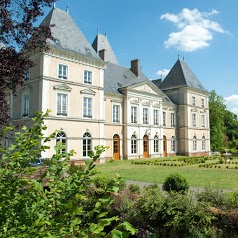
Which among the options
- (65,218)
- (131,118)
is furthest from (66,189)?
(131,118)

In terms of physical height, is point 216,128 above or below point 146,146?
above

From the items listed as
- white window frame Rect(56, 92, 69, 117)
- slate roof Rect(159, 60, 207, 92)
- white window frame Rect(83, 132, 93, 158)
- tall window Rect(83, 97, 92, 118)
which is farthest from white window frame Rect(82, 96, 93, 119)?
slate roof Rect(159, 60, 207, 92)

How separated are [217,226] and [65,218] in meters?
4.73

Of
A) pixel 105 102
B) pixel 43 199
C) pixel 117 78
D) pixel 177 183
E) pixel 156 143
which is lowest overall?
pixel 177 183

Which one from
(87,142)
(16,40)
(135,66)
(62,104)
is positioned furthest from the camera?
(135,66)

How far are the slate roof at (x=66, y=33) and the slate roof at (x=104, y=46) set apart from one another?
13.0 meters

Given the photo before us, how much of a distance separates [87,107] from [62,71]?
4.03 metres

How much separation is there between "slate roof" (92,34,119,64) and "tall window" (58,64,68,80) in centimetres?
1658

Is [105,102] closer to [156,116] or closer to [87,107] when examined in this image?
[87,107]

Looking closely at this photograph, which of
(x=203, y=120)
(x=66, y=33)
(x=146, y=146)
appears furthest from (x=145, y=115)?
(x=66, y=33)

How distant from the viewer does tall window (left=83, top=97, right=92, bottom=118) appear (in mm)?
24672

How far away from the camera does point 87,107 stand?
24891 mm

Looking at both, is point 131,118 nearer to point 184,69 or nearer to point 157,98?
point 157,98

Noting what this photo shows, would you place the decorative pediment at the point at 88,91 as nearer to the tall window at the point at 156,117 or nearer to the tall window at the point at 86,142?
the tall window at the point at 86,142
